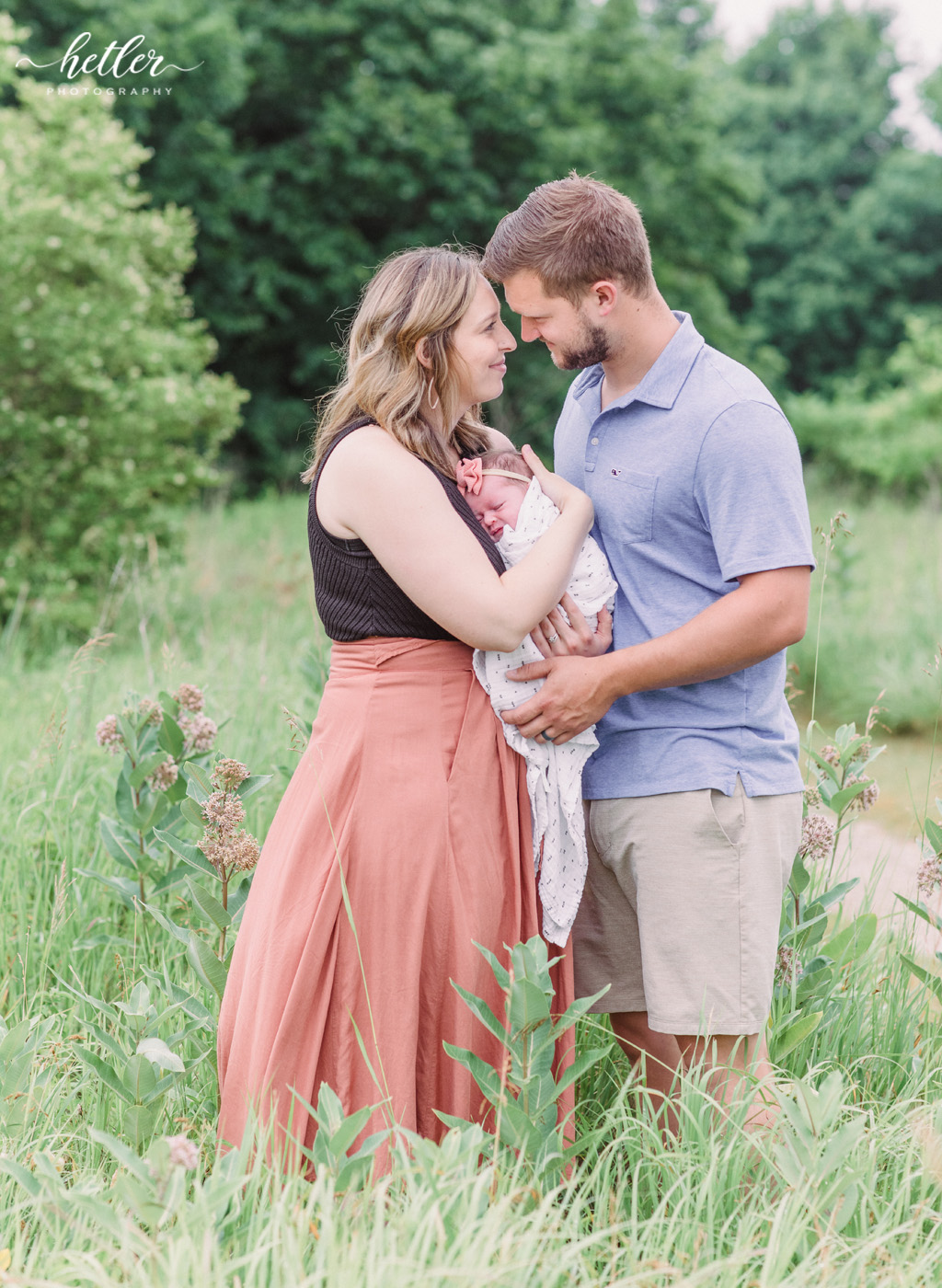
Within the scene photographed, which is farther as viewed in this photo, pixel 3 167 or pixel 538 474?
pixel 3 167

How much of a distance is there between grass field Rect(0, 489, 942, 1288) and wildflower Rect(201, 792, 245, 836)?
356mm

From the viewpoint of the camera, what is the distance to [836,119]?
85.0 ft

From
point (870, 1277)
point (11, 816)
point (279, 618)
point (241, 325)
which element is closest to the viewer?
point (870, 1277)

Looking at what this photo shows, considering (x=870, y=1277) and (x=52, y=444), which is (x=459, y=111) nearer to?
(x=52, y=444)

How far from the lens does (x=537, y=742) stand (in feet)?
7.65

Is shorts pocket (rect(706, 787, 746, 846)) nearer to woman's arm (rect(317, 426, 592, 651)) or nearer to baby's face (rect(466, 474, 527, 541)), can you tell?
woman's arm (rect(317, 426, 592, 651))

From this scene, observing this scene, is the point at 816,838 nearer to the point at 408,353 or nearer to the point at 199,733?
the point at 408,353

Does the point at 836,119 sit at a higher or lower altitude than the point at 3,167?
higher

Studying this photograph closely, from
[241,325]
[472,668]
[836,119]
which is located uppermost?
[836,119]

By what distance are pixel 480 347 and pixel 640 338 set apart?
0.37m

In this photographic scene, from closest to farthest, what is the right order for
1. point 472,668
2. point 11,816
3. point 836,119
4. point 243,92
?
1. point 472,668
2. point 11,816
3. point 243,92
4. point 836,119

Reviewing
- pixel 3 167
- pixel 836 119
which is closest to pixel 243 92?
pixel 3 167

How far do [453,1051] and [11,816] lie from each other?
7.11 ft

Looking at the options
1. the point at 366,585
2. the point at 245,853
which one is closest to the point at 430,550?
the point at 366,585
